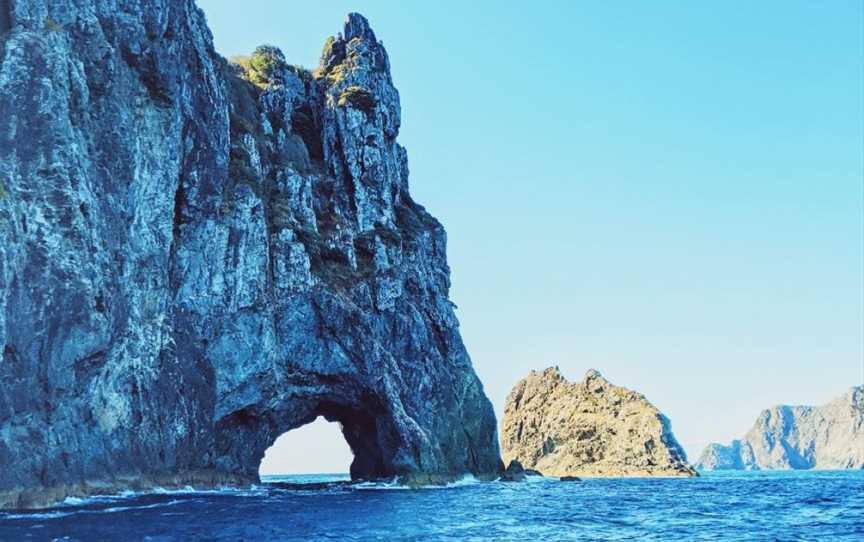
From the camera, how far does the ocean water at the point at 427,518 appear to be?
1320 inches

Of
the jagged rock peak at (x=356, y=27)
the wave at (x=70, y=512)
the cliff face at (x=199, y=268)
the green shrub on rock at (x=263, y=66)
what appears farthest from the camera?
the jagged rock peak at (x=356, y=27)

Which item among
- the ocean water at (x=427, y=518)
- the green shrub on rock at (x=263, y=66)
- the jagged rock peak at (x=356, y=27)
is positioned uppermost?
the jagged rock peak at (x=356, y=27)

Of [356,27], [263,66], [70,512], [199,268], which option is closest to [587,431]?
[356,27]

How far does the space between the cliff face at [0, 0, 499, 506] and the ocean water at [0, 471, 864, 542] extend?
651 cm

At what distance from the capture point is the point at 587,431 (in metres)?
130

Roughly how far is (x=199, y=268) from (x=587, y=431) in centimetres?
8690

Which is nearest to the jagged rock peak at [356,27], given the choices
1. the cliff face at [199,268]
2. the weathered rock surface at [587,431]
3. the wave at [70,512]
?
the cliff face at [199,268]

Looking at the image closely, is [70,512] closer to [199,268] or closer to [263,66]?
[199,268]

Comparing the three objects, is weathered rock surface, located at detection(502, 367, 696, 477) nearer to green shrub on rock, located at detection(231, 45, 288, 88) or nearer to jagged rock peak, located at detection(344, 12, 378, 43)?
jagged rock peak, located at detection(344, 12, 378, 43)

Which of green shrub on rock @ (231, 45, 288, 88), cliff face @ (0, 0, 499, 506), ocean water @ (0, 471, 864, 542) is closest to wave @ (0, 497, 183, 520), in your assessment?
ocean water @ (0, 471, 864, 542)

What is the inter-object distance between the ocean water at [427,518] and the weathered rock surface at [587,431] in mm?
62534

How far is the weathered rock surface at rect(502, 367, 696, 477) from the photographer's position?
122m

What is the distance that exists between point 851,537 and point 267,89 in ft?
243

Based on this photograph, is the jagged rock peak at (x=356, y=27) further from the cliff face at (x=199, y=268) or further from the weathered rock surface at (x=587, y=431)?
the weathered rock surface at (x=587, y=431)
